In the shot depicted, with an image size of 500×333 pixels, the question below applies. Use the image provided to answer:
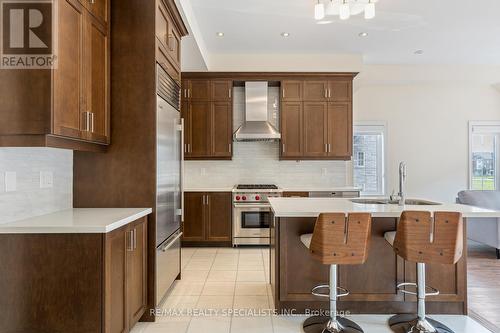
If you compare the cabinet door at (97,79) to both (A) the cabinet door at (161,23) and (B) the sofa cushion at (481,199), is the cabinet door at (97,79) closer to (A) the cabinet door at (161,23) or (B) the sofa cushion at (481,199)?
(A) the cabinet door at (161,23)

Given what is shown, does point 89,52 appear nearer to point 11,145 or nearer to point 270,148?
point 11,145

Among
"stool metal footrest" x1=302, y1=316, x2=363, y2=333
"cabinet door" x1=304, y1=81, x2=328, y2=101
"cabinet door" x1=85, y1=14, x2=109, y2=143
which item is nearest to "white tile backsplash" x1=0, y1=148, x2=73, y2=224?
"cabinet door" x1=85, y1=14, x2=109, y2=143

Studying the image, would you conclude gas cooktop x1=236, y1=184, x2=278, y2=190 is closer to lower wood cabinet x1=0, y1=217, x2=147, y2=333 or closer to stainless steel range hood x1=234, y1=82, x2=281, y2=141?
stainless steel range hood x1=234, y1=82, x2=281, y2=141

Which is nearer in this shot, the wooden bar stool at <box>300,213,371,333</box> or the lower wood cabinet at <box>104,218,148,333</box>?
the lower wood cabinet at <box>104,218,148,333</box>

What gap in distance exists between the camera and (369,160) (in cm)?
581

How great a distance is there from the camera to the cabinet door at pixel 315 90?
499cm

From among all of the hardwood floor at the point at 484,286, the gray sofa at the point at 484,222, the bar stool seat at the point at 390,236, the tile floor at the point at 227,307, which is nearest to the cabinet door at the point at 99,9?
the tile floor at the point at 227,307

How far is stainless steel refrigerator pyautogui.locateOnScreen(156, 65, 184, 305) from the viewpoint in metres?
2.64

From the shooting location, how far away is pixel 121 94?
2.56m

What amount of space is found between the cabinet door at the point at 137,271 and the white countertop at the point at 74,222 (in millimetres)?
113

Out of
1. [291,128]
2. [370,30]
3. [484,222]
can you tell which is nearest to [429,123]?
[484,222]

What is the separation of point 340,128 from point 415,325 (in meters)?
3.18

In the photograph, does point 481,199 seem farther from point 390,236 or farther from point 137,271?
point 137,271

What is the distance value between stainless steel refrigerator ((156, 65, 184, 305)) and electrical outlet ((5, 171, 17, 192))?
933 millimetres
